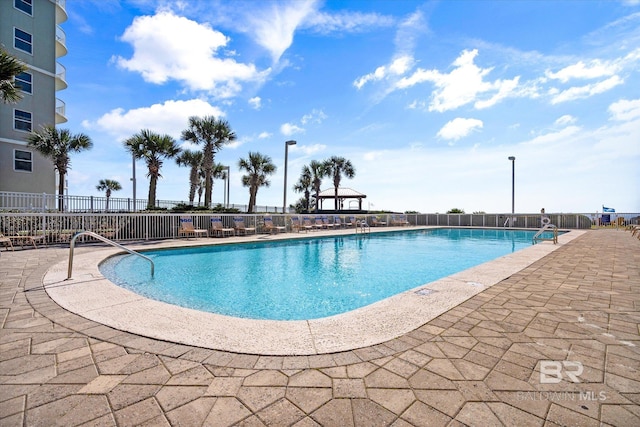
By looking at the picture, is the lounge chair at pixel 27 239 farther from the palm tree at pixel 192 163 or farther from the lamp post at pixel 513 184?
the lamp post at pixel 513 184

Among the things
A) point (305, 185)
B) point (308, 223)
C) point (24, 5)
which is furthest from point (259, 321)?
point (305, 185)

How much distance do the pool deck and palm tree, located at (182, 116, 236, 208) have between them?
16.1 meters

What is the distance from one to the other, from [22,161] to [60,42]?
26.1 ft

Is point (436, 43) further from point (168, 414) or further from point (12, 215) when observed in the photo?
point (12, 215)

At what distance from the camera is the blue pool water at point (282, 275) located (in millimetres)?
4707

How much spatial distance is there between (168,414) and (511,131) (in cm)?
1529

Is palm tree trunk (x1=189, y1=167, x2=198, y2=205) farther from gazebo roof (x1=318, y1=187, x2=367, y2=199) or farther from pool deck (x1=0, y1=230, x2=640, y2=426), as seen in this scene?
pool deck (x1=0, y1=230, x2=640, y2=426)

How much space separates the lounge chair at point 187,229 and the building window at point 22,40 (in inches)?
559

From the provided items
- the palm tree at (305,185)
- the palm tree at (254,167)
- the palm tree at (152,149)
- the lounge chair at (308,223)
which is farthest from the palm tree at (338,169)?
the palm tree at (152,149)

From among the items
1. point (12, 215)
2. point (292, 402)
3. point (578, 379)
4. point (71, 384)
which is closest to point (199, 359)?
point (71, 384)

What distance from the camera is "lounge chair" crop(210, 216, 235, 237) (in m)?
12.0

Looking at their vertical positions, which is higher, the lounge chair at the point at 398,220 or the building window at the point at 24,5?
the building window at the point at 24,5

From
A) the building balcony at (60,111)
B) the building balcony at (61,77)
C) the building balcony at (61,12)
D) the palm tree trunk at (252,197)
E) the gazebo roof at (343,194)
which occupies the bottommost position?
the palm tree trunk at (252,197)

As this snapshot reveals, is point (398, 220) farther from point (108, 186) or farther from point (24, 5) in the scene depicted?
point (108, 186)
